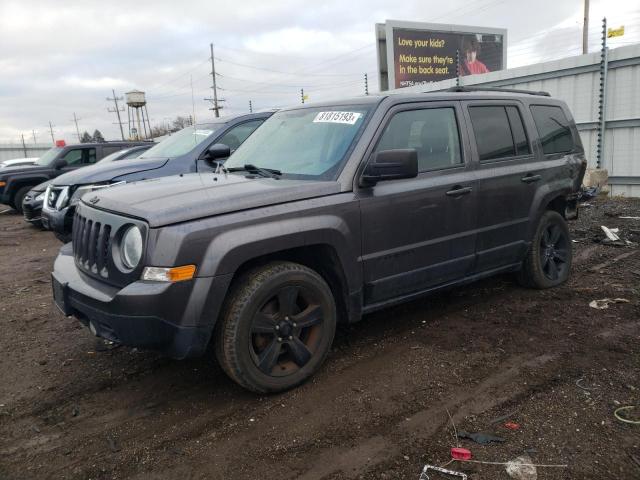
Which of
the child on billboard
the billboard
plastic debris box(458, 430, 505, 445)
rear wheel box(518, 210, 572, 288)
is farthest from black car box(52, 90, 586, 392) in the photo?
the child on billboard

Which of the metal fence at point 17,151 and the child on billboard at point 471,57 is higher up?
the child on billboard at point 471,57

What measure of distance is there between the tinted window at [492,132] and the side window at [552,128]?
0.51 m

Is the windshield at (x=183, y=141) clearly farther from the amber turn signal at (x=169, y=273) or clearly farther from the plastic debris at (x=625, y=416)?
the plastic debris at (x=625, y=416)

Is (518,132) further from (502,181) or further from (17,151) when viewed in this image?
(17,151)

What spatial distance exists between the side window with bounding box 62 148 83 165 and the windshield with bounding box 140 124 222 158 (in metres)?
5.74

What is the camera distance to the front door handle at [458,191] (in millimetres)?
3959

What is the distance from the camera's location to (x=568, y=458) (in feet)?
8.26

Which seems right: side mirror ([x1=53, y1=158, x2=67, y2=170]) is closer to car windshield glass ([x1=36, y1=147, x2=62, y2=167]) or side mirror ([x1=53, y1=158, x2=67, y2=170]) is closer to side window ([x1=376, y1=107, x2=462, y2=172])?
car windshield glass ([x1=36, y1=147, x2=62, y2=167])

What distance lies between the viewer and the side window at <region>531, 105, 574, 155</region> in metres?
4.92

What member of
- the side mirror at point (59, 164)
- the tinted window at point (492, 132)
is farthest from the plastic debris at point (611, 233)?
the side mirror at point (59, 164)

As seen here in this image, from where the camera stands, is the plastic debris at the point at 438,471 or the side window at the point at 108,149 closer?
the plastic debris at the point at 438,471

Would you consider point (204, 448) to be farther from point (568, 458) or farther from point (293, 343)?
point (568, 458)

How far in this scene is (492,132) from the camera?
4.45 metres

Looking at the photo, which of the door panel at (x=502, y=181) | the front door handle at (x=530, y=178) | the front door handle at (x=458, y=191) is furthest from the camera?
the front door handle at (x=530, y=178)
